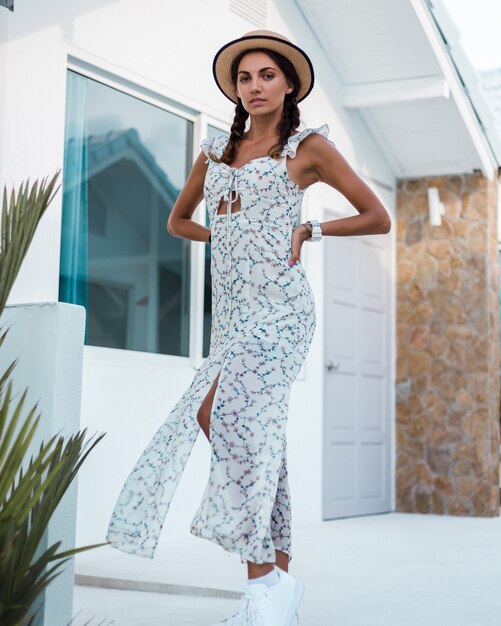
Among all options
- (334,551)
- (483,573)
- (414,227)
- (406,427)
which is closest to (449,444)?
(406,427)

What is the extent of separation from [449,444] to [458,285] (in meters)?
1.29

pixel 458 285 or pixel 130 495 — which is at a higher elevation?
pixel 458 285

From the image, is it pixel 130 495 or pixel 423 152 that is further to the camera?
pixel 423 152

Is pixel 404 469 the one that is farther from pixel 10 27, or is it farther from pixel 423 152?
pixel 10 27

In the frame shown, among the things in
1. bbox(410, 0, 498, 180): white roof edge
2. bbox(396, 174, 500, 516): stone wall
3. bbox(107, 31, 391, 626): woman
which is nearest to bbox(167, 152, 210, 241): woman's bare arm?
bbox(107, 31, 391, 626): woman

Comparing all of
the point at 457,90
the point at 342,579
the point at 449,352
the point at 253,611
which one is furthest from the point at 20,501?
the point at 449,352

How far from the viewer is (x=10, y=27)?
4707 mm

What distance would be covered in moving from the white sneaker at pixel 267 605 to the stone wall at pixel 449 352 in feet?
19.4

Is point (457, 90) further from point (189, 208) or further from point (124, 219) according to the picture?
point (189, 208)

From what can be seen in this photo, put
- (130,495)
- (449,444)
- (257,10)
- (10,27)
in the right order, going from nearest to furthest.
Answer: (130,495)
(10,27)
(257,10)
(449,444)

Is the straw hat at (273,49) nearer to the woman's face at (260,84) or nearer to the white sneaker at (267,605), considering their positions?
the woman's face at (260,84)

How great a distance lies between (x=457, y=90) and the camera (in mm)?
7859

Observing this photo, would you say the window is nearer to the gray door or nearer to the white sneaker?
the gray door

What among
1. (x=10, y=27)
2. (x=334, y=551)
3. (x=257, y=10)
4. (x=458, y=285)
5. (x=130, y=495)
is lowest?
(x=334, y=551)
